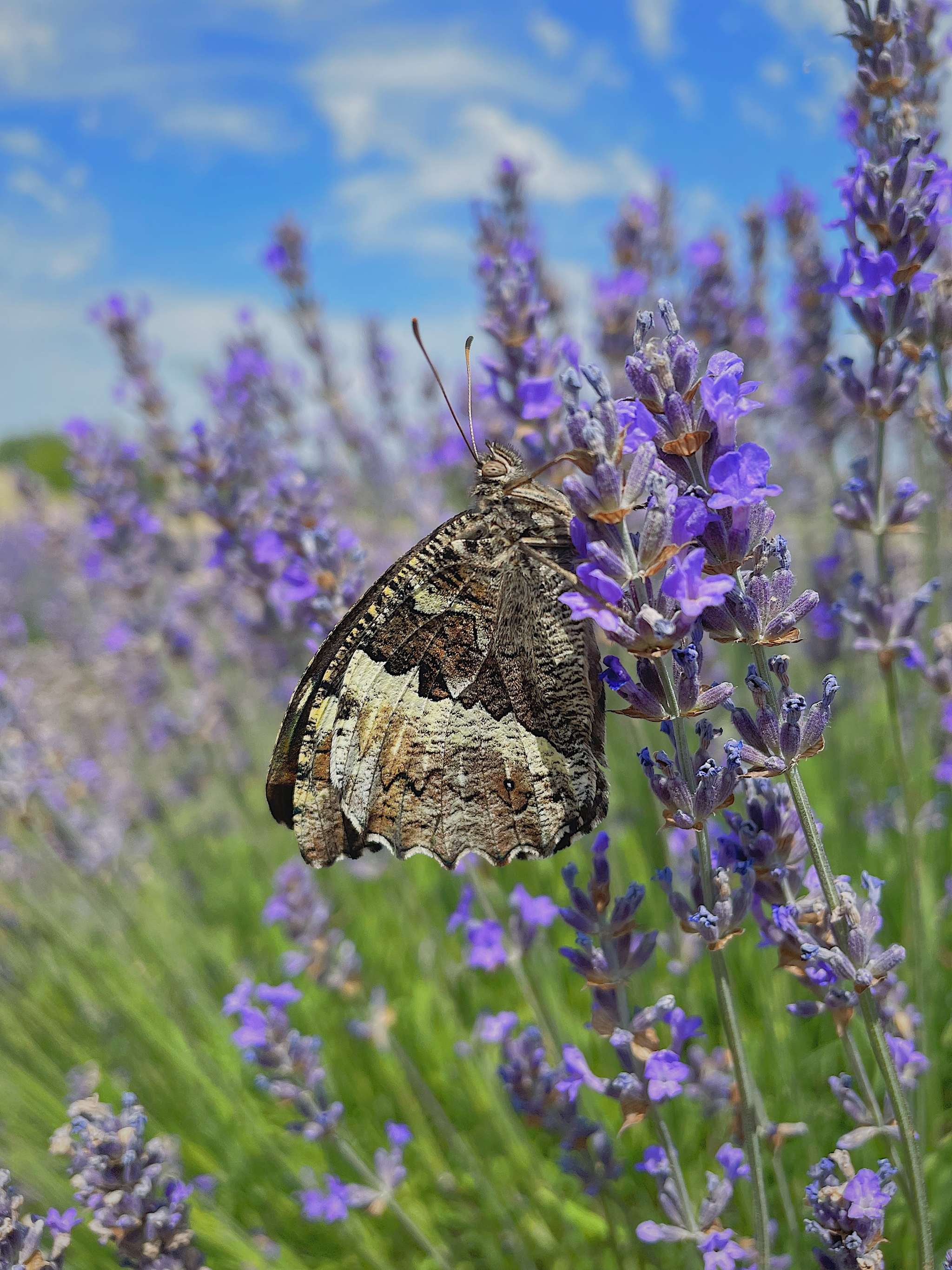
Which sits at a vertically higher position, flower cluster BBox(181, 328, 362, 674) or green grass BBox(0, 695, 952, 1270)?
flower cluster BBox(181, 328, 362, 674)

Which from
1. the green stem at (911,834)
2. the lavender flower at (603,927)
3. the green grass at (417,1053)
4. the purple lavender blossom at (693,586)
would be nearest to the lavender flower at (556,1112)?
the green grass at (417,1053)

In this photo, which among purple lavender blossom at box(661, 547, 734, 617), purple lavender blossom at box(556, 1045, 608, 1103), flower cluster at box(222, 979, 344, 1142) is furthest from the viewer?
flower cluster at box(222, 979, 344, 1142)

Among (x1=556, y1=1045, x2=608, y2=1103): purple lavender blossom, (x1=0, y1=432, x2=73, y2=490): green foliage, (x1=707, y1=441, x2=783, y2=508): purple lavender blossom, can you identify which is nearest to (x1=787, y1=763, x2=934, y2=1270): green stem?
(x1=707, y1=441, x2=783, y2=508): purple lavender blossom

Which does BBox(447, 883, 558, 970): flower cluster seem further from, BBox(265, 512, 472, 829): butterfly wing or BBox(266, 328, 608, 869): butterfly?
BBox(265, 512, 472, 829): butterfly wing

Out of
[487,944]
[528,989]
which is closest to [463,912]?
[487,944]

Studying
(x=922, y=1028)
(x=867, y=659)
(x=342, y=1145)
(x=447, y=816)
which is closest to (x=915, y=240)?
(x=447, y=816)

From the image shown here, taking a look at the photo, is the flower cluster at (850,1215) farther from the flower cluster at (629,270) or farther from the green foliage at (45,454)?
the green foliage at (45,454)
